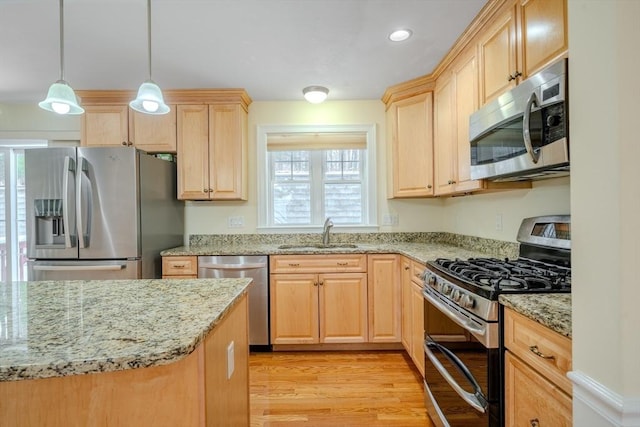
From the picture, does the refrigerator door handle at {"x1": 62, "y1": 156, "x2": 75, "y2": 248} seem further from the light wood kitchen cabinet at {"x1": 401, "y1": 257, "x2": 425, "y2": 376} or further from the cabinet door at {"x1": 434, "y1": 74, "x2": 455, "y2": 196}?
the cabinet door at {"x1": 434, "y1": 74, "x2": 455, "y2": 196}

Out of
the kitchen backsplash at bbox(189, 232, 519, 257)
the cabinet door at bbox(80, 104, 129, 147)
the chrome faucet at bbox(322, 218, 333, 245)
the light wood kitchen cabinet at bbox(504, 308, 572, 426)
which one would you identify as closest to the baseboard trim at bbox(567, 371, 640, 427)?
the light wood kitchen cabinet at bbox(504, 308, 572, 426)

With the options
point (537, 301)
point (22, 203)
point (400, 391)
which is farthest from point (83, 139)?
point (537, 301)

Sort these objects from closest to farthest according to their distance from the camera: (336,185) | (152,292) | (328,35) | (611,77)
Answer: (611,77)
(152,292)
(328,35)
(336,185)

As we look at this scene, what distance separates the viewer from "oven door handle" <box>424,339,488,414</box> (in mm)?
1237

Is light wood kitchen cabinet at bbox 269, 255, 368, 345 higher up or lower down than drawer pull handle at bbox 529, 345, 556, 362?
lower down

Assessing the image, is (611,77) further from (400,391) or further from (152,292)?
(400,391)

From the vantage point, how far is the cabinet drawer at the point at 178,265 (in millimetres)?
2658

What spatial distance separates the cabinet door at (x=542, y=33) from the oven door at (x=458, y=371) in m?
1.17

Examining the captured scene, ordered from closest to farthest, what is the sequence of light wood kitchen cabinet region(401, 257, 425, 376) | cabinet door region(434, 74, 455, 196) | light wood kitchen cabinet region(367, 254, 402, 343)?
light wood kitchen cabinet region(401, 257, 425, 376)
cabinet door region(434, 74, 455, 196)
light wood kitchen cabinet region(367, 254, 402, 343)

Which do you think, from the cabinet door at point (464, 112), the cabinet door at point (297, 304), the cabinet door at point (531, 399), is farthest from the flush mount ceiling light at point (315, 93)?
the cabinet door at point (531, 399)

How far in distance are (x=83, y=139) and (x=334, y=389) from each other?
3.11 m

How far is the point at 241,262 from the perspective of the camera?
2656 mm

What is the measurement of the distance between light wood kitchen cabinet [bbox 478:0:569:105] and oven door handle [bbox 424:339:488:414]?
4.55 feet

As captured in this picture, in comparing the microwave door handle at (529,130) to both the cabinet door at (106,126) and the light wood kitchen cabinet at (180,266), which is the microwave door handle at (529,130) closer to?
the light wood kitchen cabinet at (180,266)
